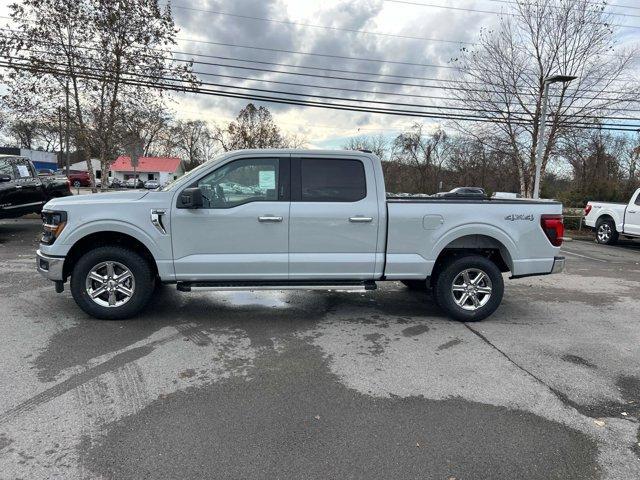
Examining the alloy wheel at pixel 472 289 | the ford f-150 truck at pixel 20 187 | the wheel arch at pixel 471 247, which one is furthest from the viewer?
the ford f-150 truck at pixel 20 187

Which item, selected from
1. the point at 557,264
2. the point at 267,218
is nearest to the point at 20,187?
the point at 267,218

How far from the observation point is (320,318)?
5641 millimetres

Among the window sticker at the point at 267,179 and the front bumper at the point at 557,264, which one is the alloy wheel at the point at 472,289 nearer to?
the front bumper at the point at 557,264

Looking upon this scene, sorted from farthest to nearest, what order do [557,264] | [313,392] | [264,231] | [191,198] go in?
[557,264]
[264,231]
[191,198]
[313,392]

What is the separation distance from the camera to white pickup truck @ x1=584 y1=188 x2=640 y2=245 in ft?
46.5

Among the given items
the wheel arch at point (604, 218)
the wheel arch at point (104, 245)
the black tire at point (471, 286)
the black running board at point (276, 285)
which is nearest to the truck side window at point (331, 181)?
the black running board at point (276, 285)

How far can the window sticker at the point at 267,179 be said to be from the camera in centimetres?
518

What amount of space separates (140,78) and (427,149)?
4623 centimetres

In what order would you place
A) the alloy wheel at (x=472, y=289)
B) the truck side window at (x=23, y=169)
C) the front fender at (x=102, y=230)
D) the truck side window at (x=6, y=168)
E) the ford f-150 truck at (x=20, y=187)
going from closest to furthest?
the front fender at (x=102, y=230) → the alloy wheel at (x=472, y=289) → the ford f-150 truck at (x=20, y=187) → the truck side window at (x=6, y=168) → the truck side window at (x=23, y=169)

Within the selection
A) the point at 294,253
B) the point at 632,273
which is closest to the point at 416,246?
the point at 294,253

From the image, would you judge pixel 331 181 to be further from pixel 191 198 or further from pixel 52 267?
pixel 52 267

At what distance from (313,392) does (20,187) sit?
10829 mm

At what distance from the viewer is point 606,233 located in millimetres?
15469

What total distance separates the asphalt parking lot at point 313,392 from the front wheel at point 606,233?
1074cm
